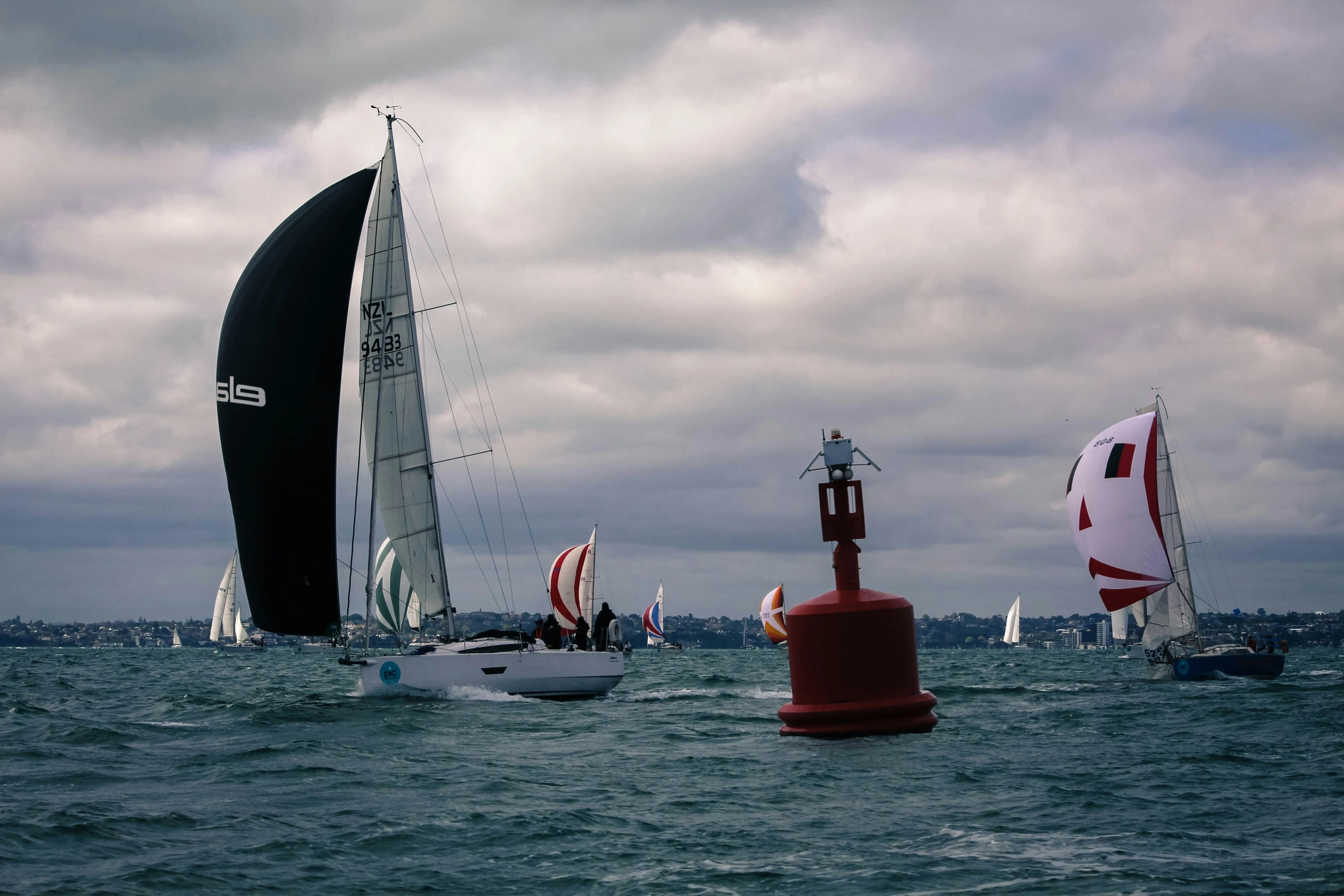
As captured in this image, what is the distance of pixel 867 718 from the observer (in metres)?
8.74

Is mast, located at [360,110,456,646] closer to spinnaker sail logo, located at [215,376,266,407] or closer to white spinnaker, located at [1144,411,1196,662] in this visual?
spinnaker sail logo, located at [215,376,266,407]

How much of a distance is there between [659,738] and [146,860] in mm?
8607

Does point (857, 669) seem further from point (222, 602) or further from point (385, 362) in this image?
point (222, 602)

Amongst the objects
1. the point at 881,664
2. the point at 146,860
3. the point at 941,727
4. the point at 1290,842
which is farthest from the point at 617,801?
the point at 941,727

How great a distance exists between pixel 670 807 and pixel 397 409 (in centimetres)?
1624

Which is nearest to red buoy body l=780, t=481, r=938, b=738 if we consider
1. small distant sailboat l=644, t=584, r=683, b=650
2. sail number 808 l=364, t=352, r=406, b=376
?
sail number 808 l=364, t=352, r=406, b=376

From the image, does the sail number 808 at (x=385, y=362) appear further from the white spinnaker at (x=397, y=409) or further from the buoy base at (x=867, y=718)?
the buoy base at (x=867, y=718)

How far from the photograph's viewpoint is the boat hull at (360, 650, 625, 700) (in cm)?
2248

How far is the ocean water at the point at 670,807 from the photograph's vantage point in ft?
24.4

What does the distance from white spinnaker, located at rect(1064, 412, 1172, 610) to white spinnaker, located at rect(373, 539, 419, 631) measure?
17051 millimetres

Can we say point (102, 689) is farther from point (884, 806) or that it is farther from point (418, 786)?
point (884, 806)

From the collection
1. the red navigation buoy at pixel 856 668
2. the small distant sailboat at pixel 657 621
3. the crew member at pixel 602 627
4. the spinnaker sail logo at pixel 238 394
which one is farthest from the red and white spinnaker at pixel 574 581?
the small distant sailboat at pixel 657 621

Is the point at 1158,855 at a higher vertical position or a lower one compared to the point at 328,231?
lower

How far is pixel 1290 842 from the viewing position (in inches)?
310
